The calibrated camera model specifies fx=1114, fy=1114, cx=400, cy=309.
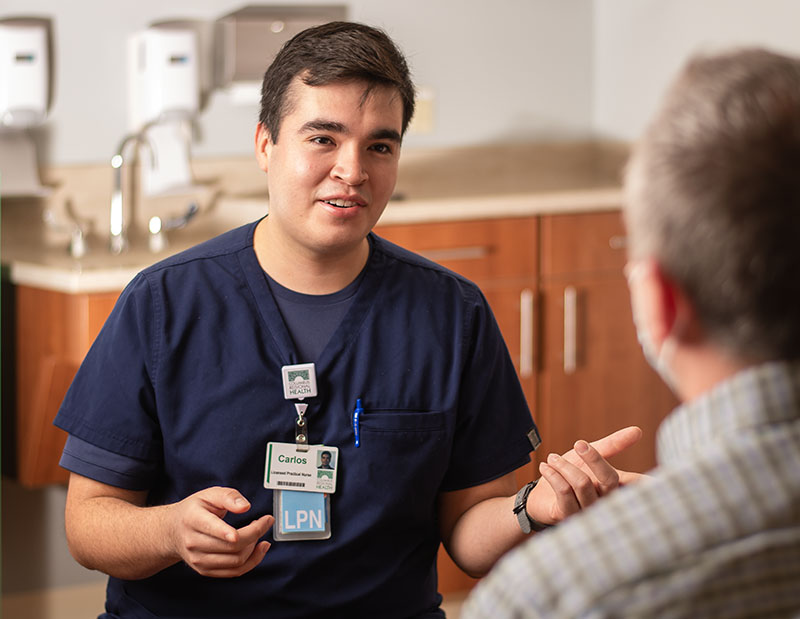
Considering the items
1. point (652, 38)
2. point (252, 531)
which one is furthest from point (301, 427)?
point (652, 38)

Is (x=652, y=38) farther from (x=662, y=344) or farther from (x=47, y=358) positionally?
(x=662, y=344)

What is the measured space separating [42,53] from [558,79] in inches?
68.1

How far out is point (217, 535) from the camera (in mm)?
1281

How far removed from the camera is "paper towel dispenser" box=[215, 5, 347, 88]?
3.12 m

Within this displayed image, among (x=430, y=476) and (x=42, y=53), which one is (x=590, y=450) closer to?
(x=430, y=476)

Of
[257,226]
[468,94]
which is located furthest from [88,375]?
[468,94]

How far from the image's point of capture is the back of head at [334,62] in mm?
1524

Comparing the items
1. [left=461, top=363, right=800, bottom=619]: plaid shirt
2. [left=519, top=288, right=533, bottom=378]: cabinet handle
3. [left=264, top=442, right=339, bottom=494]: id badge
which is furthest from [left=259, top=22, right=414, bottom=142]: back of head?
[left=519, top=288, right=533, bottom=378]: cabinet handle

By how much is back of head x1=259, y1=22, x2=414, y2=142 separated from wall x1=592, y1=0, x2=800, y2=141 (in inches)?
76.7

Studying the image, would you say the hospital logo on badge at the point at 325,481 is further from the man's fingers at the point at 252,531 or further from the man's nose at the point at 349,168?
the man's nose at the point at 349,168

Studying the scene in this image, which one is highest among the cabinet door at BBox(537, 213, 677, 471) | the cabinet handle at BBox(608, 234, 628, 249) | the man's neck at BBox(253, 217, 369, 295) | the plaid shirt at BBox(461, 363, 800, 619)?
the man's neck at BBox(253, 217, 369, 295)

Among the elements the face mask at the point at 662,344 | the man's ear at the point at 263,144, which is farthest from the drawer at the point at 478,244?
the face mask at the point at 662,344

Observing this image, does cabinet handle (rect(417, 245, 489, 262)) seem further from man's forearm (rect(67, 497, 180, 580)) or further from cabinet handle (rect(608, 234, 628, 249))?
man's forearm (rect(67, 497, 180, 580))

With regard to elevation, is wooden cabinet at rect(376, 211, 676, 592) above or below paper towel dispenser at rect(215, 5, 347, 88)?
below
